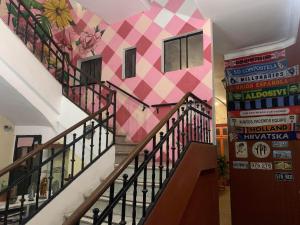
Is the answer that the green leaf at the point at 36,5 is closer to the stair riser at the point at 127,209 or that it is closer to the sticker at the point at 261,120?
the stair riser at the point at 127,209

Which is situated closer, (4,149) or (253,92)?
(253,92)

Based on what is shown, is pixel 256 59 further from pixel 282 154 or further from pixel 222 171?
pixel 222 171

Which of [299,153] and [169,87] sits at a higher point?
[169,87]

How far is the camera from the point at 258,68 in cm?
493

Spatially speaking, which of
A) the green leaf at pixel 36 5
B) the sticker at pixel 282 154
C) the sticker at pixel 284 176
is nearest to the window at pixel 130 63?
the green leaf at pixel 36 5

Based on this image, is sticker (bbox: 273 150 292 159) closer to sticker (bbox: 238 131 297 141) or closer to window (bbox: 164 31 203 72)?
sticker (bbox: 238 131 297 141)

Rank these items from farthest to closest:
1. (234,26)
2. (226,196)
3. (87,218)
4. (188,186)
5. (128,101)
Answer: (226,196) → (128,101) → (234,26) → (87,218) → (188,186)

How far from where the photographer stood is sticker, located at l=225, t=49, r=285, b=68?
15.7 feet

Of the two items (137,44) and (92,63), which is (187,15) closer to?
(137,44)

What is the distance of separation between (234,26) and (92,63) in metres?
3.36

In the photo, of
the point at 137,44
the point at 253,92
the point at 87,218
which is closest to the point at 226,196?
the point at 253,92

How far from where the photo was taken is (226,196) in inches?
348

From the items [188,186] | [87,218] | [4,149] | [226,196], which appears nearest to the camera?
[188,186]

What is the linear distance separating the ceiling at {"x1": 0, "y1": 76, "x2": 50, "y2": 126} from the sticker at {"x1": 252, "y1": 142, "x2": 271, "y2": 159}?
150 inches
